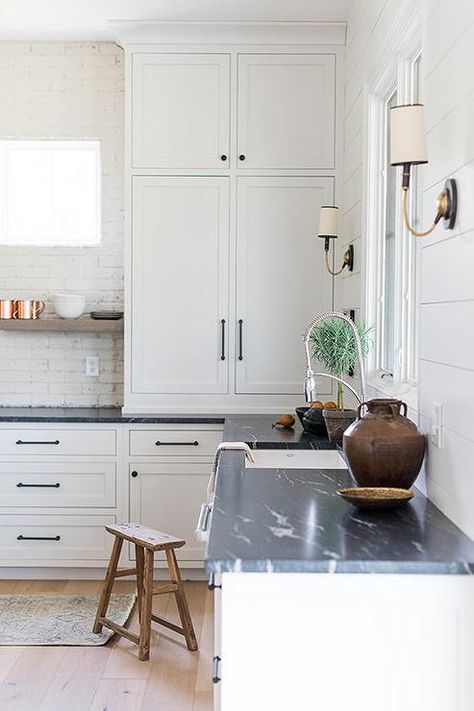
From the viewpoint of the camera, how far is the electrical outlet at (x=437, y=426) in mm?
2303

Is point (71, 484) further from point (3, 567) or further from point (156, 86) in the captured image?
point (156, 86)

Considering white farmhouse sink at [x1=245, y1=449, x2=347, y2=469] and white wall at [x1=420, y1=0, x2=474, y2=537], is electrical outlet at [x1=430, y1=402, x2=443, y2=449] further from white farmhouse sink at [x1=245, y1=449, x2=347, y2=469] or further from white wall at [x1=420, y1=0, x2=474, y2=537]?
white farmhouse sink at [x1=245, y1=449, x2=347, y2=469]

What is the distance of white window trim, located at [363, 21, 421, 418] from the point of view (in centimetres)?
303

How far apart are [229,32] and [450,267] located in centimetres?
270

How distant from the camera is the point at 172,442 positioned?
14.4 feet

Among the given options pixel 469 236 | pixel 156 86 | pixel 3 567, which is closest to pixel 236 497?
pixel 469 236

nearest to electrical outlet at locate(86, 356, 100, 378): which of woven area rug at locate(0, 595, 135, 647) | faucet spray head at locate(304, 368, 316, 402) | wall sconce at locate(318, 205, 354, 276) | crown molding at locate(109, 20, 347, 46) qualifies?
woven area rug at locate(0, 595, 135, 647)

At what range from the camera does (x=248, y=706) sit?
1867mm

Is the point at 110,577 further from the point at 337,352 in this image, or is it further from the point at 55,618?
the point at 337,352

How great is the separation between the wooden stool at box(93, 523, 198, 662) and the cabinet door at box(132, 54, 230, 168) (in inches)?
74.1

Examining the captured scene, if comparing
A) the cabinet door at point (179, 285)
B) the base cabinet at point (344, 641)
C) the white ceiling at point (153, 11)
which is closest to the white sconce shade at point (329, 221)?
the cabinet door at point (179, 285)

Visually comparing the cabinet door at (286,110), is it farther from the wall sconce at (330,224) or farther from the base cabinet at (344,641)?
the base cabinet at (344,641)

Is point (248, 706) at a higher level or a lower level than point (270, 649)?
lower

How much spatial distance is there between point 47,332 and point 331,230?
1733 mm
